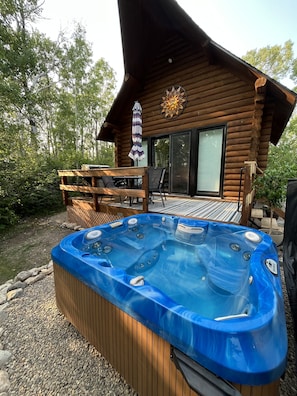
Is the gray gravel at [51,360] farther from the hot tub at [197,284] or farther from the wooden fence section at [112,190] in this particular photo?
the wooden fence section at [112,190]

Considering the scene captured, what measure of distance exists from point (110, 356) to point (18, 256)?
10.7 ft

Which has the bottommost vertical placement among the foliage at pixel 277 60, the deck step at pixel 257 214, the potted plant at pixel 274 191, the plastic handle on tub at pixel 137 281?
the deck step at pixel 257 214

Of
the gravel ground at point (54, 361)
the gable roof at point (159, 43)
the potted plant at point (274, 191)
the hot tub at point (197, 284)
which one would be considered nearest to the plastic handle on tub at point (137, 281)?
the hot tub at point (197, 284)

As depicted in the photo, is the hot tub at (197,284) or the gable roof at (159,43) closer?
the hot tub at (197,284)

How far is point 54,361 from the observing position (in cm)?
142

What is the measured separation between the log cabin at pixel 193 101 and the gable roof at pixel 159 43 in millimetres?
20

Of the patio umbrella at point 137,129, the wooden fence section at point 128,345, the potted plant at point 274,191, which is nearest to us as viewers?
the wooden fence section at point 128,345

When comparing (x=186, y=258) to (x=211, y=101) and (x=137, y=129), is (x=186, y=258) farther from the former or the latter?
(x=211, y=101)

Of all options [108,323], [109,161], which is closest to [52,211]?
[108,323]

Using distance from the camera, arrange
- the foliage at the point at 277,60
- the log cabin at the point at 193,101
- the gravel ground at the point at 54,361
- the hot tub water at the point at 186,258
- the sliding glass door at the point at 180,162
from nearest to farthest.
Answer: the gravel ground at the point at 54,361
the hot tub water at the point at 186,258
the log cabin at the point at 193,101
the sliding glass door at the point at 180,162
the foliage at the point at 277,60

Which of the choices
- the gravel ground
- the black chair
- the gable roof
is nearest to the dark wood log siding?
the gable roof

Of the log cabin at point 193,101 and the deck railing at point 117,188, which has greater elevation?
the log cabin at point 193,101

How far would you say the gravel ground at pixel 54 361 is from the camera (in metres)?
1.24

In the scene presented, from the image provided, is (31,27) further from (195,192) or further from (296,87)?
(296,87)
